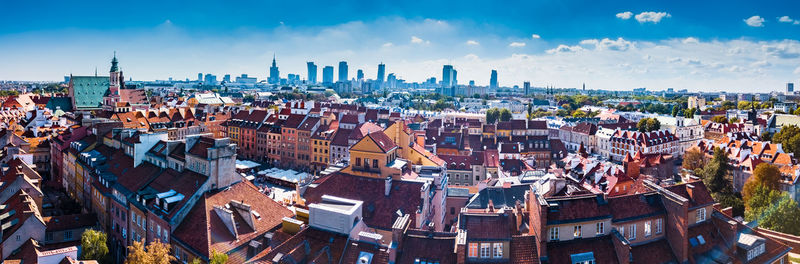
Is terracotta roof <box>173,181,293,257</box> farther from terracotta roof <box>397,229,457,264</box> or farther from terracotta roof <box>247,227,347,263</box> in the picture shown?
terracotta roof <box>397,229,457,264</box>

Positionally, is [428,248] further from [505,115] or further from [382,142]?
[505,115]

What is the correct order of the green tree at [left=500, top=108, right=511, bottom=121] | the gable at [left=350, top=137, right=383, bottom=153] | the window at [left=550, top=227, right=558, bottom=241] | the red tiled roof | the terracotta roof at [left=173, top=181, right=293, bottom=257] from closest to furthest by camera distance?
the red tiled roof, the window at [left=550, top=227, right=558, bottom=241], the terracotta roof at [left=173, top=181, right=293, bottom=257], the gable at [left=350, top=137, right=383, bottom=153], the green tree at [left=500, top=108, right=511, bottom=121]

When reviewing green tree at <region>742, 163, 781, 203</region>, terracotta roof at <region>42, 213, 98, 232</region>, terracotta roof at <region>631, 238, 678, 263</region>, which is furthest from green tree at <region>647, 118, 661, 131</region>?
terracotta roof at <region>42, 213, 98, 232</region>

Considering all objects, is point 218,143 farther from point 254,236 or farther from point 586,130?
point 586,130

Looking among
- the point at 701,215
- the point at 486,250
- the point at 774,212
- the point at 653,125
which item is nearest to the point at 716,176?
the point at 774,212

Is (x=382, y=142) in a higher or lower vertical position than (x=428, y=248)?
higher

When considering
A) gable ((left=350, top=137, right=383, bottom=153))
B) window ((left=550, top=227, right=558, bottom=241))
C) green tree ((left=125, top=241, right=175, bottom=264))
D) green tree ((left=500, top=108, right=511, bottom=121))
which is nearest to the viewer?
green tree ((left=125, top=241, right=175, bottom=264))

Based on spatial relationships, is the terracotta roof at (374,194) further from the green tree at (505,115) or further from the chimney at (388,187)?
the green tree at (505,115)

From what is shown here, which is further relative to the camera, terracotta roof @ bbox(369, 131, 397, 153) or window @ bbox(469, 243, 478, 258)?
terracotta roof @ bbox(369, 131, 397, 153)

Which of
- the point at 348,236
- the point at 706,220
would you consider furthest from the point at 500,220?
the point at 706,220
